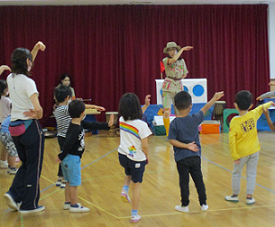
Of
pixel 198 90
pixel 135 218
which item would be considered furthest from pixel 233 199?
pixel 198 90

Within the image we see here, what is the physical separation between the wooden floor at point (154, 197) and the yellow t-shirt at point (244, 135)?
0.45m

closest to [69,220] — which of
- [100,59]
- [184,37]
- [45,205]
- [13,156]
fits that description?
[45,205]

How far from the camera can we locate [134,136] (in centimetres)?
268

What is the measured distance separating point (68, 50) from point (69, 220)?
20.0ft

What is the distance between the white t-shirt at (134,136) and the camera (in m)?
2.65

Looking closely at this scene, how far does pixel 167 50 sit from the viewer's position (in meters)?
6.20

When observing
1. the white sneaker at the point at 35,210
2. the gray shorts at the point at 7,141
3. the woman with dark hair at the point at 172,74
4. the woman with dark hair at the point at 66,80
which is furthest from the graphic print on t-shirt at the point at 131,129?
the woman with dark hair at the point at 66,80

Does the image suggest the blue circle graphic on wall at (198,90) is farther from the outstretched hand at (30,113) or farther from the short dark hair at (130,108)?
the outstretched hand at (30,113)

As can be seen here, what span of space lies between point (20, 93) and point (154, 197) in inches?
58.8

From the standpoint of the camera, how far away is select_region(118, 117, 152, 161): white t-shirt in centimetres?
265

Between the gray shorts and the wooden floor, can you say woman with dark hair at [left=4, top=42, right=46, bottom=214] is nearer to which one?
the wooden floor

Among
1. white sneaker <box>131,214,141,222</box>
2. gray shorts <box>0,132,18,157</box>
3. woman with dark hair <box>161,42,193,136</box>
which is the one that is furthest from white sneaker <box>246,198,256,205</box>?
woman with dark hair <box>161,42,193,136</box>

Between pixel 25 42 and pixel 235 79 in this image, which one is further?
pixel 235 79

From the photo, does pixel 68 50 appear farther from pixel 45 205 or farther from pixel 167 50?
pixel 45 205
